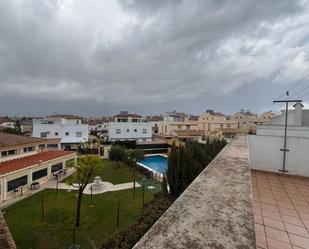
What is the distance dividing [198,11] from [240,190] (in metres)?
10.3

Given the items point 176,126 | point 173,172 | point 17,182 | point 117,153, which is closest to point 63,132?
point 117,153

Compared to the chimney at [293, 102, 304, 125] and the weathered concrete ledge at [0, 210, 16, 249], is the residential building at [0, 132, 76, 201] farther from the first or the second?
the chimney at [293, 102, 304, 125]

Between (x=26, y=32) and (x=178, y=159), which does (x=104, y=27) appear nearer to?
(x=26, y=32)

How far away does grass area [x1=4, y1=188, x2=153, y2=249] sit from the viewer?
28.2ft

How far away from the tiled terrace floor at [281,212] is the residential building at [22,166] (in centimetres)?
1594

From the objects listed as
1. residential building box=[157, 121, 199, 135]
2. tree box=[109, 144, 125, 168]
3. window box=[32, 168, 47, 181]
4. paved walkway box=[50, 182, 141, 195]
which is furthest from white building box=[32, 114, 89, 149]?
paved walkway box=[50, 182, 141, 195]

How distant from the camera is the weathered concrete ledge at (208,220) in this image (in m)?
1.16

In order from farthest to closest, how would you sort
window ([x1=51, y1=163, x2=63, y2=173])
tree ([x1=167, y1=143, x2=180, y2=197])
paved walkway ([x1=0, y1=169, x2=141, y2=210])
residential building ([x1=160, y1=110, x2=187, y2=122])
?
residential building ([x1=160, y1=110, x2=187, y2=122]) < window ([x1=51, y1=163, x2=63, y2=173]) < paved walkway ([x1=0, y1=169, x2=141, y2=210]) < tree ([x1=167, y1=143, x2=180, y2=197])

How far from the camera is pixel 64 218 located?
1068cm

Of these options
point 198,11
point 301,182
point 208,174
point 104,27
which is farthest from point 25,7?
point 301,182

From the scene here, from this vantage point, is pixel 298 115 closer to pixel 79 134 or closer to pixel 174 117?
pixel 79 134

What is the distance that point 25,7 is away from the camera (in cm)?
976

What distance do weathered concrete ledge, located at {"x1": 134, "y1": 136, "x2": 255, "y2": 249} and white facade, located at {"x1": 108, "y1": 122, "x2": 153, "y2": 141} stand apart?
34.4m

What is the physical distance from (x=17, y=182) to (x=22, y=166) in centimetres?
128
